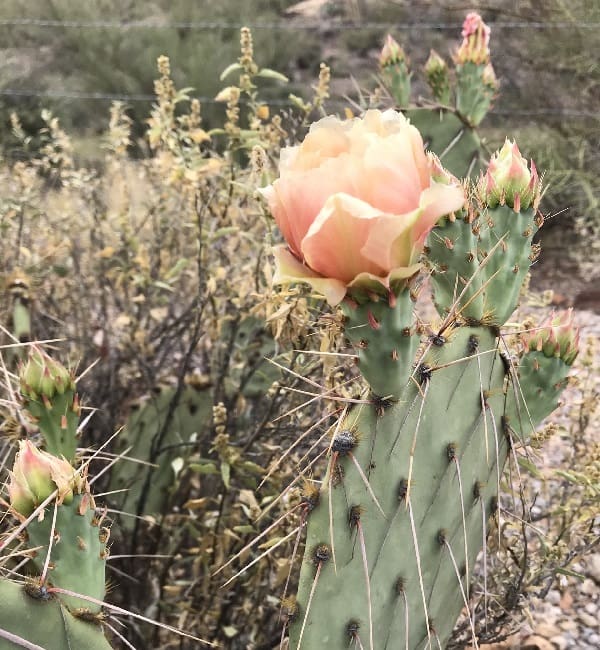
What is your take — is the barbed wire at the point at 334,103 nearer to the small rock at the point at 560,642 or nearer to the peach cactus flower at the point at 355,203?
the small rock at the point at 560,642

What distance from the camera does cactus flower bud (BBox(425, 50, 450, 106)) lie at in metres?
1.84

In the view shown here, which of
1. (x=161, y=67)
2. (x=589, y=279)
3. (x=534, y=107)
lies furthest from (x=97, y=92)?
(x=161, y=67)

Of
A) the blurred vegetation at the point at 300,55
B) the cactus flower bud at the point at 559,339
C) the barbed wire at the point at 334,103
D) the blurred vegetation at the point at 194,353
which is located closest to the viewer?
the cactus flower bud at the point at 559,339

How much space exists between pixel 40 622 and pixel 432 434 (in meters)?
0.48

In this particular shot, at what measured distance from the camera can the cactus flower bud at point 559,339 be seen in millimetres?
1002

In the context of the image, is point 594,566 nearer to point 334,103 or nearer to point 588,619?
point 588,619

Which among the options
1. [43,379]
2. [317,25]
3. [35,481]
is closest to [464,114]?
[43,379]

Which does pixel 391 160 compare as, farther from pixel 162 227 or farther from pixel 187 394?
pixel 162 227

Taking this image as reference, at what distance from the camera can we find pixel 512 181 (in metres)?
0.90

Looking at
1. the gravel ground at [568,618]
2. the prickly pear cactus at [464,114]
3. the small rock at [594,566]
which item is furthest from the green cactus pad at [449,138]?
the small rock at [594,566]

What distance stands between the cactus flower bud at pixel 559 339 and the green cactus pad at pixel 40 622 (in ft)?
2.21

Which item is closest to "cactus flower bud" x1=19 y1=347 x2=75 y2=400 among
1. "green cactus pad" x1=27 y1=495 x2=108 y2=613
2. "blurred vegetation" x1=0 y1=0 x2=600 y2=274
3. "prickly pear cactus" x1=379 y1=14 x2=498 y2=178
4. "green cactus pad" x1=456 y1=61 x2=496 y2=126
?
"green cactus pad" x1=27 y1=495 x2=108 y2=613

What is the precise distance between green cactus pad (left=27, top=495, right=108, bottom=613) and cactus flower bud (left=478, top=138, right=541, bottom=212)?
1.96ft

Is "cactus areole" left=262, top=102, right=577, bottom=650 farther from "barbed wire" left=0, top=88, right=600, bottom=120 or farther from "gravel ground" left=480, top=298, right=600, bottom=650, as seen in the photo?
"barbed wire" left=0, top=88, right=600, bottom=120
